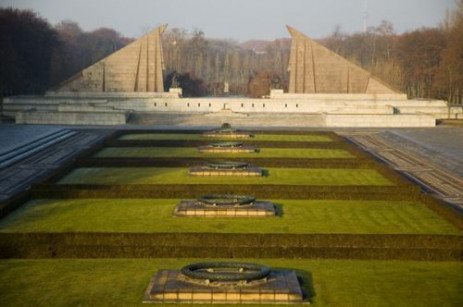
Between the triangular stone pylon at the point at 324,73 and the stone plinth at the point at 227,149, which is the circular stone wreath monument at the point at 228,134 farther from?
the triangular stone pylon at the point at 324,73

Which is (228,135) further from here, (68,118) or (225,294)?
(225,294)

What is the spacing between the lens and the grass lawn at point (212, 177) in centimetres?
2384

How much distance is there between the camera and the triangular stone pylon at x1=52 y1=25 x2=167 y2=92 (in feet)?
178

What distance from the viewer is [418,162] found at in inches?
1184

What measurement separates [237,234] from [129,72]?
4054cm

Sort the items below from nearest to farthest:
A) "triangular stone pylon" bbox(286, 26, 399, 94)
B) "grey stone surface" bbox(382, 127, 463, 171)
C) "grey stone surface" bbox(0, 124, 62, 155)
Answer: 1. "grey stone surface" bbox(382, 127, 463, 171)
2. "grey stone surface" bbox(0, 124, 62, 155)
3. "triangular stone pylon" bbox(286, 26, 399, 94)

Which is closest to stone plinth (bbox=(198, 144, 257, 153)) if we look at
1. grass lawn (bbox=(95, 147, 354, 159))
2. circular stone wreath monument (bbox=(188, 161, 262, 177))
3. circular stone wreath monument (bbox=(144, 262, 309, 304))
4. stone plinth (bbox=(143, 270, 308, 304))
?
grass lawn (bbox=(95, 147, 354, 159))

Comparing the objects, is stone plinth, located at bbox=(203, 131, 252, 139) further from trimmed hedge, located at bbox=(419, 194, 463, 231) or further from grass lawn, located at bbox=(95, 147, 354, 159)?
trimmed hedge, located at bbox=(419, 194, 463, 231)

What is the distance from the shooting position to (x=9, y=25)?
62.2 meters

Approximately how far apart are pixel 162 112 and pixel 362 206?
103 feet

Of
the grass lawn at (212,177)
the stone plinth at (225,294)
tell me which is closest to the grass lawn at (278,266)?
the stone plinth at (225,294)

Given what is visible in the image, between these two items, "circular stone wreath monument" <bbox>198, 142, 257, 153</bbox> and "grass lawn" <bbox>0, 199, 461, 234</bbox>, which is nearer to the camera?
"grass lawn" <bbox>0, 199, 461, 234</bbox>

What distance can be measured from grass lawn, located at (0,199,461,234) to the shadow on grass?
3266 millimetres

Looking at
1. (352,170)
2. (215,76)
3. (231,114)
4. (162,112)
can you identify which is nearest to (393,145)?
(352,170)
